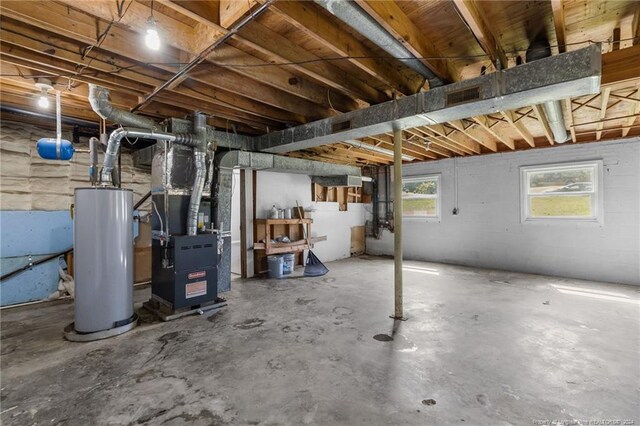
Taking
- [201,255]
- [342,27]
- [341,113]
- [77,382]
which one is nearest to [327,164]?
[341,113]

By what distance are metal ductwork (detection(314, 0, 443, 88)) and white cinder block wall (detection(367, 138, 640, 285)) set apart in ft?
15.5

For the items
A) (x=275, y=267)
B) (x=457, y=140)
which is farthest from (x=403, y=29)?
(x=275, y=267)

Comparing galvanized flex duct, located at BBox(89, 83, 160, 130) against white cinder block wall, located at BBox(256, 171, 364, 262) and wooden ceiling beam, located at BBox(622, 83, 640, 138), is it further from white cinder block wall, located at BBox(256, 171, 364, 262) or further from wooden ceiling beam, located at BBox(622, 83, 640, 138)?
wooden ceiling beam, located at BBox(622, 83, 640, 138)

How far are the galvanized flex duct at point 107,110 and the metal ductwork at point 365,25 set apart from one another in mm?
2489

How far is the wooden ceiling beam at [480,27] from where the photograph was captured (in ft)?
5.86

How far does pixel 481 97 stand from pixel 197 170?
10.5 ft

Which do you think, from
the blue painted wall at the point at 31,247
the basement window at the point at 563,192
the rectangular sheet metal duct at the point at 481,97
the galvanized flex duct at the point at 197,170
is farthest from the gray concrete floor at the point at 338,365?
the rectangular sheet metal duct at the point at 481,97

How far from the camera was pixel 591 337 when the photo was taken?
2.88m

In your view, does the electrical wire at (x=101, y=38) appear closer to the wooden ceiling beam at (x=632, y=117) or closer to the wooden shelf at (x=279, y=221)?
the wooden shelf at (x=279, y=221)

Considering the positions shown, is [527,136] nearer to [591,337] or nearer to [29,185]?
[591,337]

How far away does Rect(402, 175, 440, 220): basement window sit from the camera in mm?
7098

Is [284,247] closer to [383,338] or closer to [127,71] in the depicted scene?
Result: [383,338]

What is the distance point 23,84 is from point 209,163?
190 cm

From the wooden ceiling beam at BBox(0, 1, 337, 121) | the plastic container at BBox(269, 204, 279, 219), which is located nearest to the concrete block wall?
the wooden ceiling beam at BBox(0, 1, 337, 121)
